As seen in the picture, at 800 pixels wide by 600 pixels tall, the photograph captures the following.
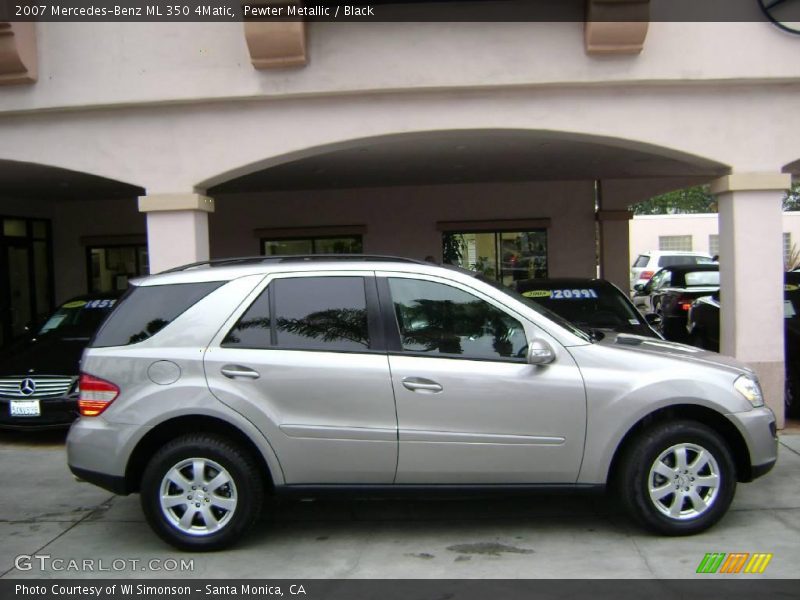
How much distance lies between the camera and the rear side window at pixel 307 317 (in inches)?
195

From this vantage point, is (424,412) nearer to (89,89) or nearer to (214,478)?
(214,478)

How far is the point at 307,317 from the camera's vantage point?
504 centimetres

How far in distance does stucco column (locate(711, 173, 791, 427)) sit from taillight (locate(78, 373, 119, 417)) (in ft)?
19.9

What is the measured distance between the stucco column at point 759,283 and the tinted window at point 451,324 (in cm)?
401

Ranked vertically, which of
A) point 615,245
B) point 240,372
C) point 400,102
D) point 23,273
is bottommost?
point 240,372

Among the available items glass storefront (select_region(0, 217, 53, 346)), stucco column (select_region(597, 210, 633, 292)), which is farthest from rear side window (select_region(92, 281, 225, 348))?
stucco column (select_region(597, 210, 633, 292))

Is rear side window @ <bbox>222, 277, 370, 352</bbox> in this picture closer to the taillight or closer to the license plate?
the taillight

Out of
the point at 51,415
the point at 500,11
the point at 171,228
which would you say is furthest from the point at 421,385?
the point at 51,415

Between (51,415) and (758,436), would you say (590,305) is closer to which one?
(758,436)

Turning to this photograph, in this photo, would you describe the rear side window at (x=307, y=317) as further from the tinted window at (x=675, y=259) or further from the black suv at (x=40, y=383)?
the tinted window at (x=675, y=259)

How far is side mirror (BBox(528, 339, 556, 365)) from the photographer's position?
15.6ft

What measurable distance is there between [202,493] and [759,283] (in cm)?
591

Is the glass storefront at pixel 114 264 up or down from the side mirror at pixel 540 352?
up
